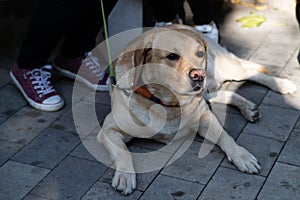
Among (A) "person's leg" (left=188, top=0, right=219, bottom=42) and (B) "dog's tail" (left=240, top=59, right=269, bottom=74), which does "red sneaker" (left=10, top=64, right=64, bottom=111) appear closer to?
(A) "person's leg" (left=188, top=0, right=219, bottom=42)

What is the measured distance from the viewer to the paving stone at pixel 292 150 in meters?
3.10

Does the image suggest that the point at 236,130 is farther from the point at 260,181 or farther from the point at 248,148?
the point at 260,181

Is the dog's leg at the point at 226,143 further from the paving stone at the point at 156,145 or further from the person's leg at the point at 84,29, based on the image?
the person's leg at the point at 84,29

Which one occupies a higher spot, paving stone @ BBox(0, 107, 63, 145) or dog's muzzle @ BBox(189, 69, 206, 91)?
dog's muzzle @ BBox(189, 69, 206, 91)

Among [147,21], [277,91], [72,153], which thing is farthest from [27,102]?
[277,91]

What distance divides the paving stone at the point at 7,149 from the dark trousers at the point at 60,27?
663 millimetres

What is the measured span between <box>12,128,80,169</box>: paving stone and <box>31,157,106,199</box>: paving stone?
0.07m

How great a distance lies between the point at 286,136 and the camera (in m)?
3.32

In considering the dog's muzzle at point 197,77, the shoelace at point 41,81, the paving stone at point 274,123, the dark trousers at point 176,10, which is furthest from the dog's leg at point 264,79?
the shoelace at point 41,81

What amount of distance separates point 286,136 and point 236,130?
30 centimetres

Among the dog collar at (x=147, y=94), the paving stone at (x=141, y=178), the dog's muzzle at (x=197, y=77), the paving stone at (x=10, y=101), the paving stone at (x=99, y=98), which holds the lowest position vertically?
the paving stone at (x=99, y=98)

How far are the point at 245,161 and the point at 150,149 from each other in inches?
22.2

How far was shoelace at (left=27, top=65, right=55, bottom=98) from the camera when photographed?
376 centimetres

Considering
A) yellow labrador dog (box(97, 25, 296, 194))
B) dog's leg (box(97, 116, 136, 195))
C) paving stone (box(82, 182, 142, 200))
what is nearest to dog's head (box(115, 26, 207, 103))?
yellow labrador dog (box(97, 25, 296, 194))
